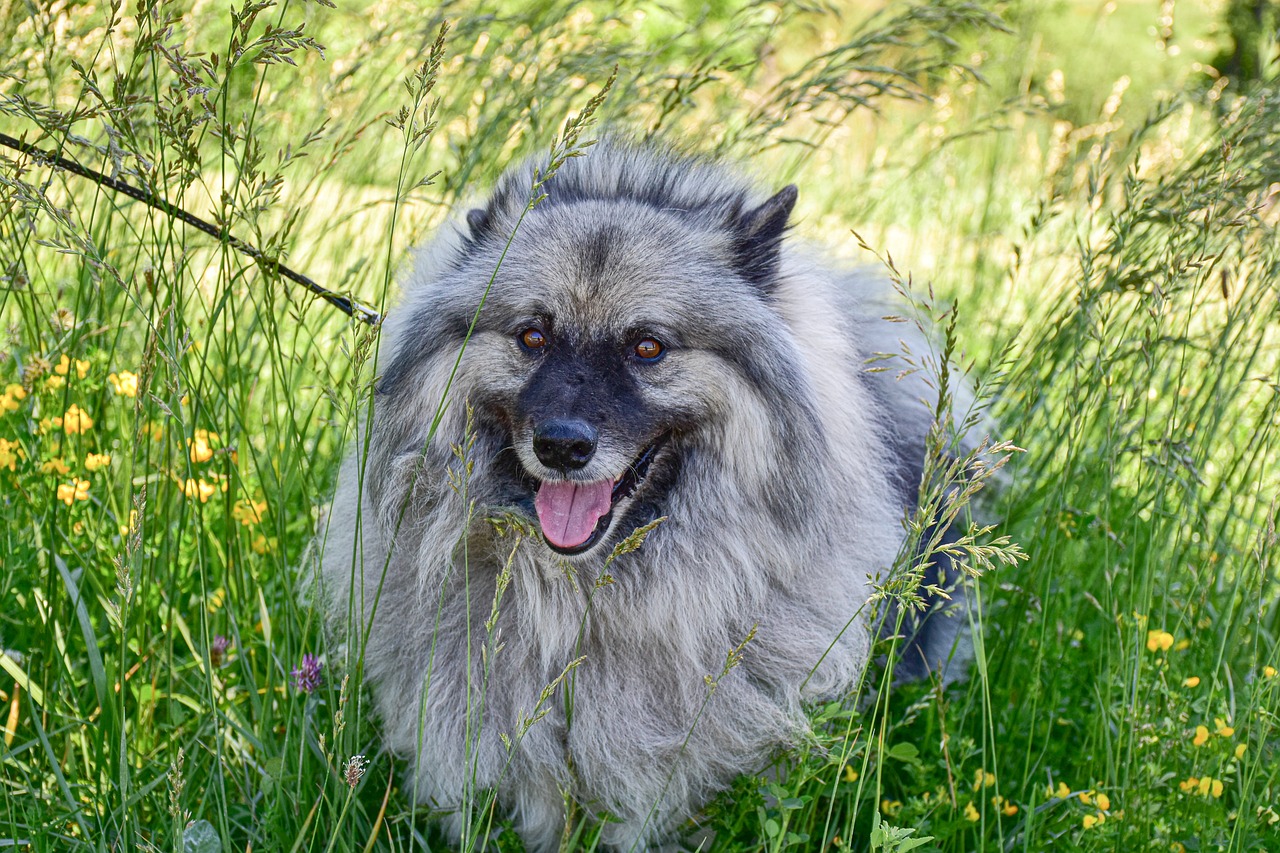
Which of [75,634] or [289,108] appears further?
[289,108]

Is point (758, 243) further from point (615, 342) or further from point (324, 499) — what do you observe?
point (324, 499)

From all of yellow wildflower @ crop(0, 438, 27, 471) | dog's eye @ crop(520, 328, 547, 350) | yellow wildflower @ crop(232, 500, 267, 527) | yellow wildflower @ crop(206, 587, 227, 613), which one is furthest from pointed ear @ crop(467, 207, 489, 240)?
yellow wildflower @ crop(0, 438, 27, 471)

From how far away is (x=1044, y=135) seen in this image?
24.7 ft

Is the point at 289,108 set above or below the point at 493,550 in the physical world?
above

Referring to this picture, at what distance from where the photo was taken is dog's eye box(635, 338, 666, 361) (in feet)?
8.05

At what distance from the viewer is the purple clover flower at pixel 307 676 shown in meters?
2.15

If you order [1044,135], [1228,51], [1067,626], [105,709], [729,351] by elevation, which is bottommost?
[105,709]

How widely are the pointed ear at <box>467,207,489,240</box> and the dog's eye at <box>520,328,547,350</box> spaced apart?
358 millimetres

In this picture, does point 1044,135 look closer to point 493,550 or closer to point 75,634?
point 493,550

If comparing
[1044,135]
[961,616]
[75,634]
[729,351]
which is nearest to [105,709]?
[75,634]

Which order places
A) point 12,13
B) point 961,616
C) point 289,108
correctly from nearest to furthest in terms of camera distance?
point 12,13 → point 961,616 → point 289,108

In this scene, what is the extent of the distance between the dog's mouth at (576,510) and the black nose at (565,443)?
0.35ft

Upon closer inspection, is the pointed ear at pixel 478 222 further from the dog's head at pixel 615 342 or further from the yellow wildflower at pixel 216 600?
the yellow wildflower at pixel 216 600

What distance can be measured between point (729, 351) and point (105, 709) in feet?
4.97
